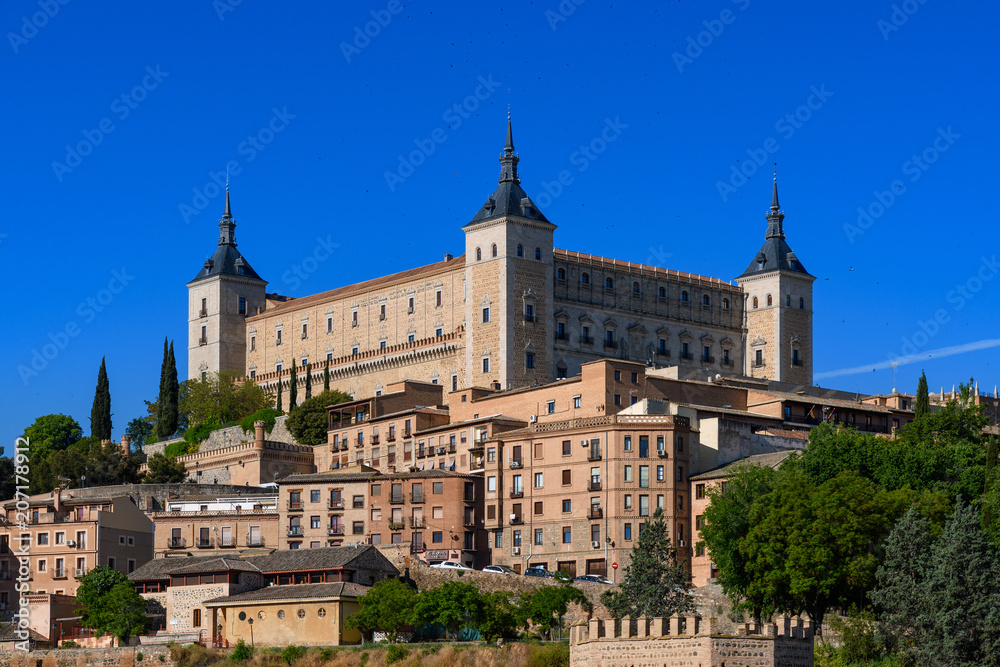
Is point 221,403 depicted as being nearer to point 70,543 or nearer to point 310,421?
point 310,421

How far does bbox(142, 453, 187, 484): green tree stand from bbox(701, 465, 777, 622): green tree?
4183 centimetres

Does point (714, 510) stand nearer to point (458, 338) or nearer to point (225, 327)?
point (458, 338)

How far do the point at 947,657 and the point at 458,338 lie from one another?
63608 millimetres

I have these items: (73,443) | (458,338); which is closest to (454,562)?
(458,338)

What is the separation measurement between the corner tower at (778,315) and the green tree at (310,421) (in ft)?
103

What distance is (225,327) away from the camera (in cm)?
13212

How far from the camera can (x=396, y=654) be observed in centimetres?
6234

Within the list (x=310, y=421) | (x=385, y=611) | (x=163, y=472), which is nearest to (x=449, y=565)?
(x=385, y=611)

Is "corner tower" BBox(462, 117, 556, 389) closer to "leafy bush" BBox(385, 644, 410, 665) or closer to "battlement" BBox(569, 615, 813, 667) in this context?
"leafy bush" BBox(385, 644, 410, 665)

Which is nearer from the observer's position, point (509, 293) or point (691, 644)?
point (691, 644)

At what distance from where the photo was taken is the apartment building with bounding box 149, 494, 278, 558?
81.2 meters

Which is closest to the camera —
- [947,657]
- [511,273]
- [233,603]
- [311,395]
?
[947,657]

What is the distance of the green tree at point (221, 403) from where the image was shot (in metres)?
118

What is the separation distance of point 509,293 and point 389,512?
29559 mm
